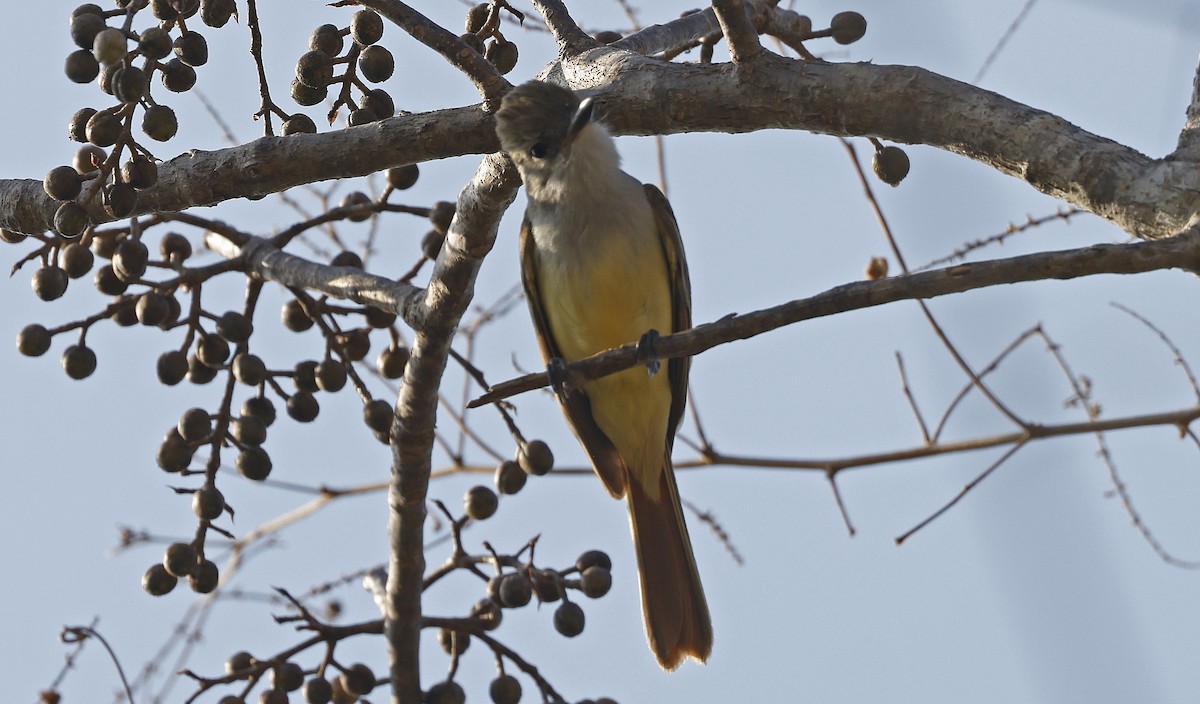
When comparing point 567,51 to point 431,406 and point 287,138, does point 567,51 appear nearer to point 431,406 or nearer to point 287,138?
point 287,138

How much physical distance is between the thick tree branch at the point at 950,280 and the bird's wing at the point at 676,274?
2.76m

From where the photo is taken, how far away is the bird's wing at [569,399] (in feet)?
17.3

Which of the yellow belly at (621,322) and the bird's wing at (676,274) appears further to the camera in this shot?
the bird's wing at (676,274)

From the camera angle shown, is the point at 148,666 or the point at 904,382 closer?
the point at 904,382

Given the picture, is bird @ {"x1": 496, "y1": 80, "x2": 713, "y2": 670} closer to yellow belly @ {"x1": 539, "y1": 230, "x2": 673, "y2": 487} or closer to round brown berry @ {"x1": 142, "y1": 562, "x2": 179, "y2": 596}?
yellow belly @ {"x1": 539, "y1": 230, "x2": 673, "y2": 487}

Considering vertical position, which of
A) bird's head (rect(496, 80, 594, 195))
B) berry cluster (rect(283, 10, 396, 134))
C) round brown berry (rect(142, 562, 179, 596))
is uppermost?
bird's head (rect(496, 80, 594, 195))

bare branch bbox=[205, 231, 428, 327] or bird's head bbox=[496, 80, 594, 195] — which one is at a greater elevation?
bird's head bbox=[496, 80, 594, 195]

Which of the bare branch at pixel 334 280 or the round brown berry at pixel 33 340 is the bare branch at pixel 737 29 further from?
the round brown berry at pixel 33 340

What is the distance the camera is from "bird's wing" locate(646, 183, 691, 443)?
17.0 feet

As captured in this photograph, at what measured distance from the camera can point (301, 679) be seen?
3.60m

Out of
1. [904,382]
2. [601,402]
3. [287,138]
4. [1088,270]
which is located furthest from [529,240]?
[1088,270]

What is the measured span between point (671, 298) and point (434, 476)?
1.23 metres

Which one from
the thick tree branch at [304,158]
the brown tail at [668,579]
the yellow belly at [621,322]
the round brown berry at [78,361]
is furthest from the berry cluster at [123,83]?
the brown tail at [668,579]

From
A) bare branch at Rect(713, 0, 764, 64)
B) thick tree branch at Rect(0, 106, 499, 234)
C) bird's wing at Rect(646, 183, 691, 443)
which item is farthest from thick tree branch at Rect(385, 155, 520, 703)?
bird's wing at Rect(646, 183, 691, 443)
